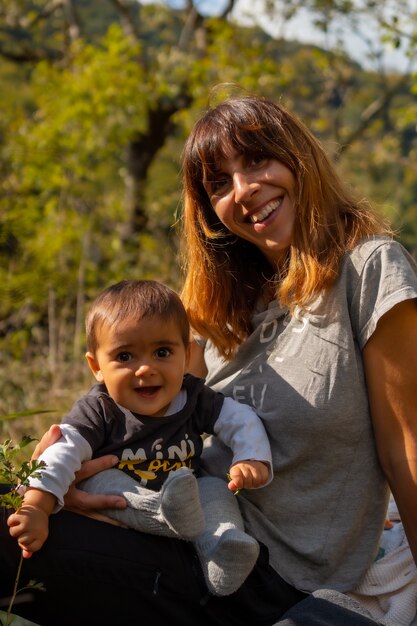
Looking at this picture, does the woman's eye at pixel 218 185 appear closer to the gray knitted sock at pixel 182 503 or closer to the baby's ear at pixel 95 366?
the baby's ear at pixel 95 366

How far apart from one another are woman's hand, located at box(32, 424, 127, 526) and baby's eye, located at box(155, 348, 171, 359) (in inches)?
11.1

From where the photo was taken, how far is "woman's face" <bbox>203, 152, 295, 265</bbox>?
100 inches

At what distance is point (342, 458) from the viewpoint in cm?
233

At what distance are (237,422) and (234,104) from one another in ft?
3.00

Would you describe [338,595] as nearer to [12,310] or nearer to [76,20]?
[12,310]

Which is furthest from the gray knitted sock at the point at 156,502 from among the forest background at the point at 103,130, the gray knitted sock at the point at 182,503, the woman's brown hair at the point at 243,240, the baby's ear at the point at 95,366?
the forest background at the point at 103,130

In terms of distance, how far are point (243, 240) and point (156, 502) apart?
1.05 metres

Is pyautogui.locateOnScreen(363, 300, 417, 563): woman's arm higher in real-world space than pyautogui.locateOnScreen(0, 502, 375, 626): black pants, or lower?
higher

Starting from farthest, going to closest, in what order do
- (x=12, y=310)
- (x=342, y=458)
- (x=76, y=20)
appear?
(x=76, y=20) < (x=12, y=310) < (x=342, y=458)

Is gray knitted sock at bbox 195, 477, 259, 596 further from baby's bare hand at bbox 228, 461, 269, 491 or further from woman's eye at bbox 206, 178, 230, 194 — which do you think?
woman's eye at bbox 206, 178, 230, 194

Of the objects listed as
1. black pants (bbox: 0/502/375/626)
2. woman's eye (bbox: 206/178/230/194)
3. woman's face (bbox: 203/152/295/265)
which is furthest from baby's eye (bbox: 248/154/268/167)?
black pants (bbox: 0/502/375/626)

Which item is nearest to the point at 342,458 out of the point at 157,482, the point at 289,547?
the point at 289,547

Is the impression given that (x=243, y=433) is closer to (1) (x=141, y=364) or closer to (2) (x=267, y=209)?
(1) (x=141, y=364)

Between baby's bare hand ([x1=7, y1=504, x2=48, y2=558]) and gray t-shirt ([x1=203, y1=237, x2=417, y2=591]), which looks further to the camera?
gray t-shirt ([x1=203, y1=237, x2=417, y2=591])
